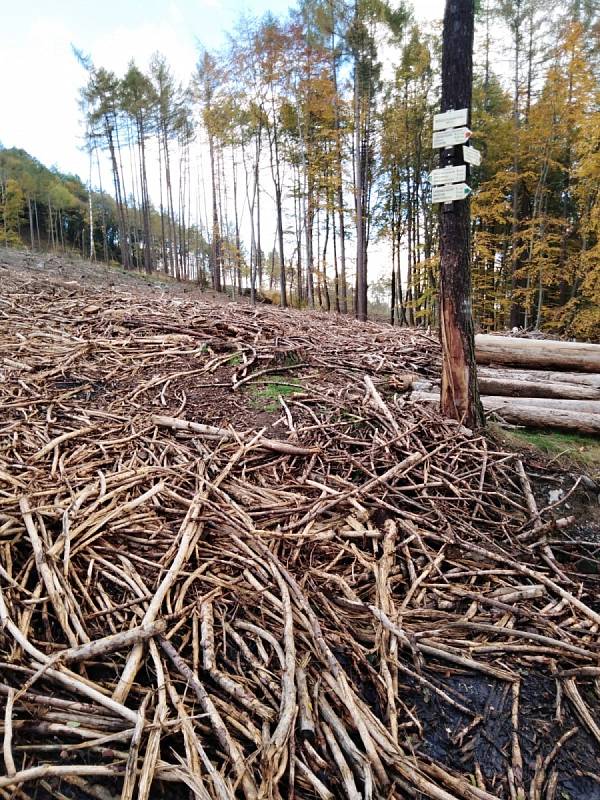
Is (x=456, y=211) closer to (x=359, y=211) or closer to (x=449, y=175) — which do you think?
(x=449, y=175)

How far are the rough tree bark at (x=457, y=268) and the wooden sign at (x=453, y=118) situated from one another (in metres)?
0.07

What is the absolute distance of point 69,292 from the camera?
6234 millimetres

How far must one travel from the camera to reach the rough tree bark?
2.87m

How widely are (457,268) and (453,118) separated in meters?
1.02

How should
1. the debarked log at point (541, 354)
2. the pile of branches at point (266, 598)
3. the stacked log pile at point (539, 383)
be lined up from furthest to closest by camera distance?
the debarked log at point (541, 354) → the stacked log pile at point (539, 383) → the pile of branches at point (266, 598)

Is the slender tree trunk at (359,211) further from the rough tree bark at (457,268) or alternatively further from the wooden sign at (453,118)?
the wooden sign at (453,118)

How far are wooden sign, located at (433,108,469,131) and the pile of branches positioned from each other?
205cm

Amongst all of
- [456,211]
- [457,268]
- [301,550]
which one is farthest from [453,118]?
[301,550]

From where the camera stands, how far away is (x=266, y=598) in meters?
1.72

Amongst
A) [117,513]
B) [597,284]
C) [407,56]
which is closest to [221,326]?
[117,513]

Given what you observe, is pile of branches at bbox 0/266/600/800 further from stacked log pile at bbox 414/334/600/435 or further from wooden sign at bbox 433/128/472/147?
wooden sign at bbox 433/128/472/147

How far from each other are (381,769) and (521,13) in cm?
2043

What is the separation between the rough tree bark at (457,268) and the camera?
2865 mm

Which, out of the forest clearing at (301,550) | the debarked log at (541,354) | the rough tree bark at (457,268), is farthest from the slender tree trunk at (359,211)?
the rough tree bark at (457,268)
